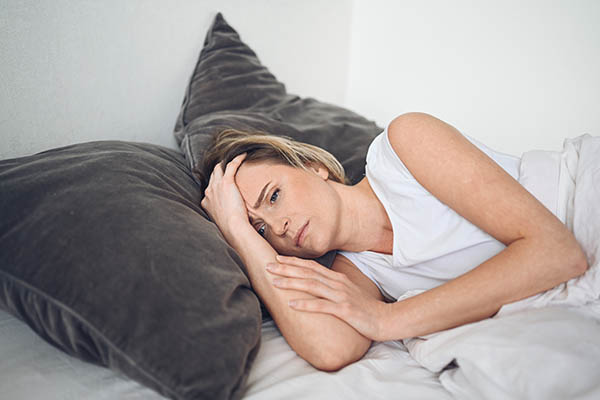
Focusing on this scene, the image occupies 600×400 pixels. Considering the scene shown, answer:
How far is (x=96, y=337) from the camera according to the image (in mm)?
660

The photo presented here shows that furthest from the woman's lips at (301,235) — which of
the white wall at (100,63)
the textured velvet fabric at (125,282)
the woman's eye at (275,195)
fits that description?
the white wall at (100,63)

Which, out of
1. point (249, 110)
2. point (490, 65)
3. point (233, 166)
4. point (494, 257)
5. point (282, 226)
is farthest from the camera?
point (490, 65)

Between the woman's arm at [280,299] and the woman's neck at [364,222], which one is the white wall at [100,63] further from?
the woman's neck at [364,222]

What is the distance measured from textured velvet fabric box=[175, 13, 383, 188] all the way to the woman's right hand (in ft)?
0.56

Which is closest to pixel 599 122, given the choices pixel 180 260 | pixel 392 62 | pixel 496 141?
pixel 496 141

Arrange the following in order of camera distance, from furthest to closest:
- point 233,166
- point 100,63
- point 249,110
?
point 249,110, point 100,63, point 233,166

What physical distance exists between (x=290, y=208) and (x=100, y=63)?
746mm

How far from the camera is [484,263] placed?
87cm

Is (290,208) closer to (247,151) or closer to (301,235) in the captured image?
(301,235)

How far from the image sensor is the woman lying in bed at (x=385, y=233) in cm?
83

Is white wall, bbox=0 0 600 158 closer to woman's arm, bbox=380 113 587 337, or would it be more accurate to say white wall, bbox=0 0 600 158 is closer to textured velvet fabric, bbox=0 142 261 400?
textured velvet fabric, bbox=0 142 261 400

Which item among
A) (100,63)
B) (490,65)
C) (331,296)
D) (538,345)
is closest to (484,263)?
(538,345)

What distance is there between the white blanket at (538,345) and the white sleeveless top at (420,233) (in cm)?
17

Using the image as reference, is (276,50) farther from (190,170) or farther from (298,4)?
(190,170)
